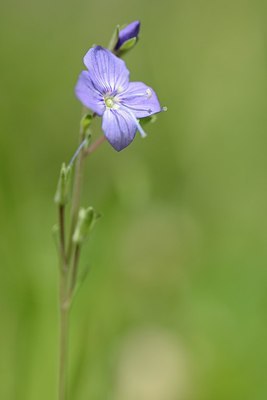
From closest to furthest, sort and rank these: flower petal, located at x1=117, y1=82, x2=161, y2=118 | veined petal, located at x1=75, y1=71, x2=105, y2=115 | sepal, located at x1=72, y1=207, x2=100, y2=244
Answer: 1. veined petal, located at x1=75, y1=71, x2=105, y2=115
2. flower petal, located at x1=117, y1=82, x2=161, y2=118
3. sepal, located at x1=72, y1=207, x2=100, y2=244

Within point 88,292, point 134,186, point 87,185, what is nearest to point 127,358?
point 88,292

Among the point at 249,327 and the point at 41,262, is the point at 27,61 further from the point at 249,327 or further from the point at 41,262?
the point at 249,327

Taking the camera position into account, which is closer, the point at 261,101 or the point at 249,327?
the point at 249,327

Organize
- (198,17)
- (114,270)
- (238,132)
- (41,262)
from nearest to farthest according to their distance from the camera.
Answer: (41,262) → (114,270) → (238,132) → (198,17)

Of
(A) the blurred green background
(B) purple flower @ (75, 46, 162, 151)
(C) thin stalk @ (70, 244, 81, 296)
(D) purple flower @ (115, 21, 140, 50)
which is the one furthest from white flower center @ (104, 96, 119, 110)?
(A) the blurred green background

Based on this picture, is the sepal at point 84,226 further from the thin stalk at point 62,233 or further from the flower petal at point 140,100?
the flower petal at point 140,100

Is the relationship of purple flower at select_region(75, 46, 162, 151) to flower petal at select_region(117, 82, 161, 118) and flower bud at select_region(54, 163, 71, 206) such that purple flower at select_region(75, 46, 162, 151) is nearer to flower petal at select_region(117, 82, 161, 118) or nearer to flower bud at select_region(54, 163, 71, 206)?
flower petal at select_region(117, 82, 161, 118)
